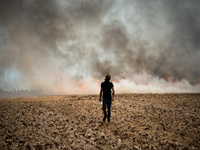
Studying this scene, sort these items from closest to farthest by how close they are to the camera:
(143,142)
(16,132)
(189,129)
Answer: (143,142)
(16,132)
(189,129)

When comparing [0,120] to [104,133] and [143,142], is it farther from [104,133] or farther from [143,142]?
[143,142]

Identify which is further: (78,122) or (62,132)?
(78,122)

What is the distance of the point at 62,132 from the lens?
8.26 meters

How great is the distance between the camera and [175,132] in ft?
27.3

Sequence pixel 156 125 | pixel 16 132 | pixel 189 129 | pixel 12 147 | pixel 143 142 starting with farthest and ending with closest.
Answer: pixel 156 125 → pixel 189 129 → pixel 16 132 → pixel 143 142 → pixel 12 147

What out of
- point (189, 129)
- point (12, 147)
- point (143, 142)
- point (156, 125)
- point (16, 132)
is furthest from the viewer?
point (156, 125)

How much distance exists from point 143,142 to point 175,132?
273 cm

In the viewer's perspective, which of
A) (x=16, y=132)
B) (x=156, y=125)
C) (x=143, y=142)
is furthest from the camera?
(x=156, y=125)

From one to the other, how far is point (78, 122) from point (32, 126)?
3.22 m

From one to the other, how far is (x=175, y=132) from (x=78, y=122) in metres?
6.78

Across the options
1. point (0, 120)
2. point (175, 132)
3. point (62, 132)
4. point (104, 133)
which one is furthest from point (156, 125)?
point (0, 120)

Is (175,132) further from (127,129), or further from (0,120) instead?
(0,120)

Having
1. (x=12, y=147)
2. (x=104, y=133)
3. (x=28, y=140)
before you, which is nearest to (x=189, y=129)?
(x=104, y=133)

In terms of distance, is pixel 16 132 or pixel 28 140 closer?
pixel 28 140
